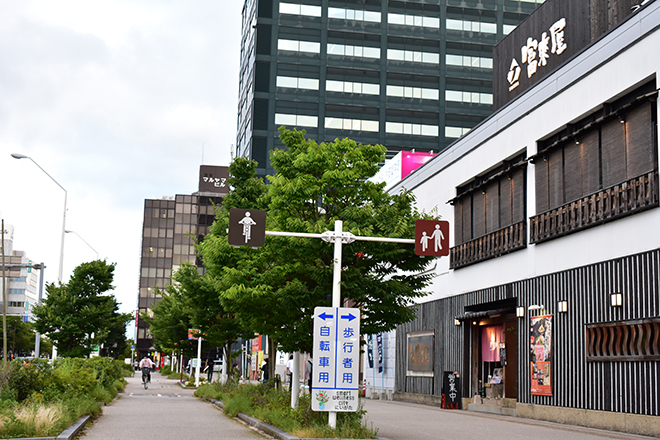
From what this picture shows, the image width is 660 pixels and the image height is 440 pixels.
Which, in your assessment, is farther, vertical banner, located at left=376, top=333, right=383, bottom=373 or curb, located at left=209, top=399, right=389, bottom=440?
vertical banner, located at left=376, top=333, right=383, bottom=373

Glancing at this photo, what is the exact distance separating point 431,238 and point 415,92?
3020 inches

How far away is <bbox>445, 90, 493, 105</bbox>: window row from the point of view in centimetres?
9037

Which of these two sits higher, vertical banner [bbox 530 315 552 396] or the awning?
the awning

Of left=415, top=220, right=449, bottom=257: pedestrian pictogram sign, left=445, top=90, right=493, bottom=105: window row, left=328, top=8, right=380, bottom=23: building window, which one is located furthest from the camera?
left=445, top=90, right=493, bottom=105: window row

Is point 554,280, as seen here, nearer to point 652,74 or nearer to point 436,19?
point 652,74

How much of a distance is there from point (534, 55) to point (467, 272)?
852cm

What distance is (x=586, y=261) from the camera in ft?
65.5

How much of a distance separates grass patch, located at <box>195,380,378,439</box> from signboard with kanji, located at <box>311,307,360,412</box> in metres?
0.41

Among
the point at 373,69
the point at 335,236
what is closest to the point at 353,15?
the point at 373,69

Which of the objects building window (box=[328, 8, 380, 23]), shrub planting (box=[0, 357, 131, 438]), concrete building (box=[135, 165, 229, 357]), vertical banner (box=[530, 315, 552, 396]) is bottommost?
shrub planting (box=[0, 357, 131, 438])

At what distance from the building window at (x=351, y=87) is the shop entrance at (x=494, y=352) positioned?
2423 inches

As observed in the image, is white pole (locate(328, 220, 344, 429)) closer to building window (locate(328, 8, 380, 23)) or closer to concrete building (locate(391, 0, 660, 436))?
concrete building (locate(391, 0, 660, 436))

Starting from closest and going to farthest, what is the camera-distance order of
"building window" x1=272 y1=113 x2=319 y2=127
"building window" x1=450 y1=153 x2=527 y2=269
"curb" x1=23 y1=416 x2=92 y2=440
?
"curb" x1=23 y1=416 x2=92 y2=440
"building window" x1=450 y1=153 x2=527 y2=269
"building window" x1=272 y1=113 x2=319 y2=127

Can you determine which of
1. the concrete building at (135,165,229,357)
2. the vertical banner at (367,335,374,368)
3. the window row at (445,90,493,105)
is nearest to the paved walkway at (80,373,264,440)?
the vertical banner at (367,335,374,368)
